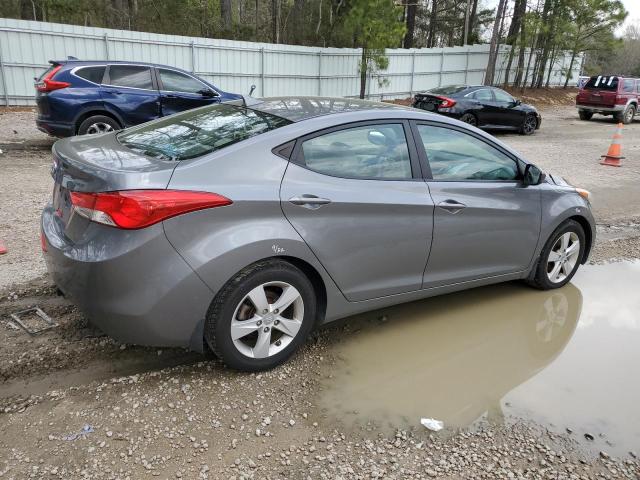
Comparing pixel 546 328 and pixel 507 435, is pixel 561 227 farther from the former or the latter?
pixel 507 435

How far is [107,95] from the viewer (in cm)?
976

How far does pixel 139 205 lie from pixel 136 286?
421 mm

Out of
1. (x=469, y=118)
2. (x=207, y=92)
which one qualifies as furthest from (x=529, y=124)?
(x=207, y=92)

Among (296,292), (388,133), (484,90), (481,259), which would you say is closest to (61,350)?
(296,292)

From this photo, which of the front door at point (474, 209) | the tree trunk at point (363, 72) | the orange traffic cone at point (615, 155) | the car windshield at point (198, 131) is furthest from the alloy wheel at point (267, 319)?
the tree trunk at point (363, 72)

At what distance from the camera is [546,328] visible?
13.9 ft

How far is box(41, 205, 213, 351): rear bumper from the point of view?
2.81 meters

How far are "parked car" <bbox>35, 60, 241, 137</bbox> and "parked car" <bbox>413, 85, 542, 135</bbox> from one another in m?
6.77

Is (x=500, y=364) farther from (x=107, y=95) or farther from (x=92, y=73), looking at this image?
(x=92, y=73)

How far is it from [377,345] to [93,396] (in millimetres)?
1829

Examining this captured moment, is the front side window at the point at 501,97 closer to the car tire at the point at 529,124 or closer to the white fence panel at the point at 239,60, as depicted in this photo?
the car tire at the point at 529,124

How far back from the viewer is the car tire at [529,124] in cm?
1700

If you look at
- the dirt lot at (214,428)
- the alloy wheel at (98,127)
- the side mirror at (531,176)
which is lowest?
the dirt lot at (214,428)

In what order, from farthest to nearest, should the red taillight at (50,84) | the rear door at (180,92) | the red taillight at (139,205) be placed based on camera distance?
the rear door at (180,92)
the red taillight at (50,84)
the red taillight at (139,205)
